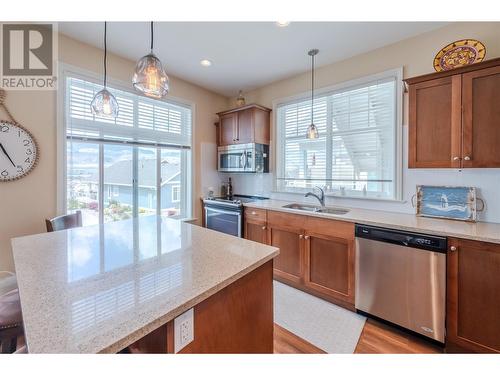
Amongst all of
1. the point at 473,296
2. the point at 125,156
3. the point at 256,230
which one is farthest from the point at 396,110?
the point at 125,156

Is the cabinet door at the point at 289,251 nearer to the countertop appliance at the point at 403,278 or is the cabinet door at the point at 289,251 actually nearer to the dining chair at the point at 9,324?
the countertop appliance at the point at 403,278

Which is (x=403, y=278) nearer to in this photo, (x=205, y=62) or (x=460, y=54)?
(x=460, y=54)

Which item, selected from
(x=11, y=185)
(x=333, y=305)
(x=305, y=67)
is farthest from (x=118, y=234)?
(x=305, y=67)

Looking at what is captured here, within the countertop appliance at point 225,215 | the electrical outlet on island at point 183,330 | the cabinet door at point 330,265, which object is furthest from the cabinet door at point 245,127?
the electrical outlet on island at point 183,330

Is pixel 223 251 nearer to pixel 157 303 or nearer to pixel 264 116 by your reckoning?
pixel 157 303

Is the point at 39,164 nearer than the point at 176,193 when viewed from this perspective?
Yes

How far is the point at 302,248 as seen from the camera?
2.56 meters

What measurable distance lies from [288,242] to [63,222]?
2.23 metres

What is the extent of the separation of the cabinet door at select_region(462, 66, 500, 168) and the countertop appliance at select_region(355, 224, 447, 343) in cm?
72

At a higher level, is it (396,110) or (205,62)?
(205,62)

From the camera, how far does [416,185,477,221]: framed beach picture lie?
6.76ft

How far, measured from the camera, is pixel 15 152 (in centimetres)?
210

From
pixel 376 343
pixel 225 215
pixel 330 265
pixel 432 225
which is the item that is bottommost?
pixel 376 343

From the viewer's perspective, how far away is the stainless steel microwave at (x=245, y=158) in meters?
3.37
